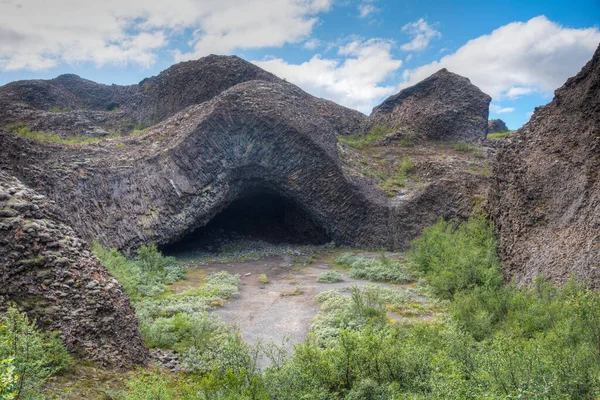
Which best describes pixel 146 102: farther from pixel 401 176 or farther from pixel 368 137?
pixel 401 176

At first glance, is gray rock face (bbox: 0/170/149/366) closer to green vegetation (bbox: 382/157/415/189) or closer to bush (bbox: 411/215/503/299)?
bush (bbox: 411/215/503/299)

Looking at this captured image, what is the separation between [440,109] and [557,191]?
24585mm

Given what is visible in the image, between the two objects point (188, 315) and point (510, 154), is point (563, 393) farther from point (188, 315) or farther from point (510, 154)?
point (510, 154)

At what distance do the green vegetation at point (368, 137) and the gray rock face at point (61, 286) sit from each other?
2695 cm

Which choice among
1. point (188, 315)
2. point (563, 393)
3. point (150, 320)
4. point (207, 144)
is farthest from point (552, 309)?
point (207, 144)

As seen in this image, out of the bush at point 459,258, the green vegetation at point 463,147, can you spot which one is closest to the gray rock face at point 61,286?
the bush at point 459,258

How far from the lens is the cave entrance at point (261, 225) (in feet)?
81.0

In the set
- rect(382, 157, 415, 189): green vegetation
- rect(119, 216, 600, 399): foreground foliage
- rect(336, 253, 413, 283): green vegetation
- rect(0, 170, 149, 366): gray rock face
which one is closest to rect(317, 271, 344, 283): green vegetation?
rect(336, 253, 413, 283): green vegetation

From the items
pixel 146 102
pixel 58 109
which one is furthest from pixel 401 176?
pixel 58 109

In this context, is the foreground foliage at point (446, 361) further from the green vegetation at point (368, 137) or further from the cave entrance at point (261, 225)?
the green vegetation at point (368, 137)

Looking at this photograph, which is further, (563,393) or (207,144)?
(207,144)

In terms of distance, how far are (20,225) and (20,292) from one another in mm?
1371

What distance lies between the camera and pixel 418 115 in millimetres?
34281

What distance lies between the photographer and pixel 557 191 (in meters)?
10.9
